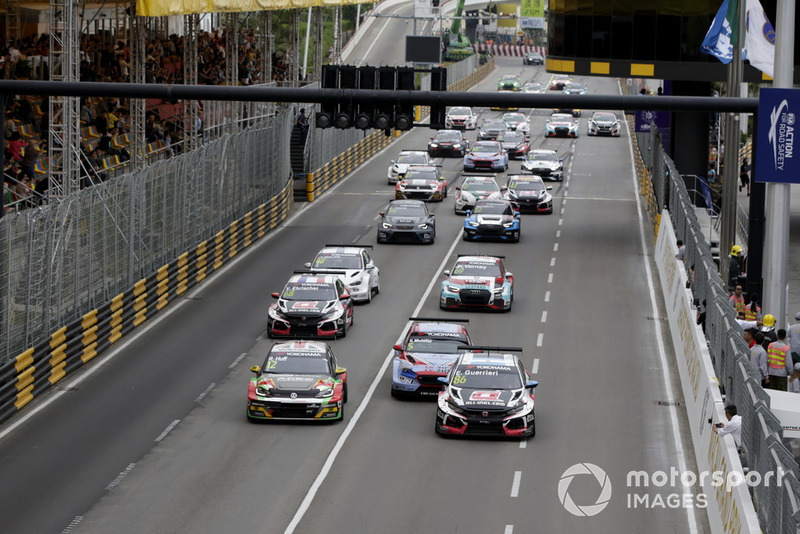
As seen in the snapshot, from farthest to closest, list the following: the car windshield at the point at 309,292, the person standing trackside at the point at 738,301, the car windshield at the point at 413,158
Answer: the car windshield at the point at 413,158, the car windshield at the point at 309,292, the person standing trackside at the point at 738,301

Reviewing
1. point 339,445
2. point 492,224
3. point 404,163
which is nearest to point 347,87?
point 339,445

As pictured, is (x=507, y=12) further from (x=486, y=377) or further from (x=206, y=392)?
(x=486, y=377)

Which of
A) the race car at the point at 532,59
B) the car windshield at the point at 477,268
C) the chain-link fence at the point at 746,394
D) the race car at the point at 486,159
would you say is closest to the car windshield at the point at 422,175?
the race car at the point at 486,159

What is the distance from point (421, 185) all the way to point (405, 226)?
9544 mm

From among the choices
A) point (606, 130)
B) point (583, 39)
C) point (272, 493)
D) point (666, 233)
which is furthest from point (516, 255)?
point (606, 130)

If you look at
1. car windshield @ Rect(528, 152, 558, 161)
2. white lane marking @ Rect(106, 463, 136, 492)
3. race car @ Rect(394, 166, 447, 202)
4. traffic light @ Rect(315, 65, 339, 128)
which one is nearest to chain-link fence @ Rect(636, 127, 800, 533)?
traffic light @ Rect(315, 65, 339, 128)

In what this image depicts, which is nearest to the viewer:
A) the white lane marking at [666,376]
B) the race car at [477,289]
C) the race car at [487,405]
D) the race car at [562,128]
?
the white lane marking at [666,376]

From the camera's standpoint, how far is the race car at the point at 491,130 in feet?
249

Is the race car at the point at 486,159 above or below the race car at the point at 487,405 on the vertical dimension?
above

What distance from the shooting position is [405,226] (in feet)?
146

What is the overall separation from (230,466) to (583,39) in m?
29.5

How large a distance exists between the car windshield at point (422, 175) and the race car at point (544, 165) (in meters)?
6.89

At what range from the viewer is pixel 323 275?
33.6 metres

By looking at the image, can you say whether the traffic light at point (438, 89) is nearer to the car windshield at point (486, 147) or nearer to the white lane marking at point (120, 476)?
the white lane marking at point (120, 476)
